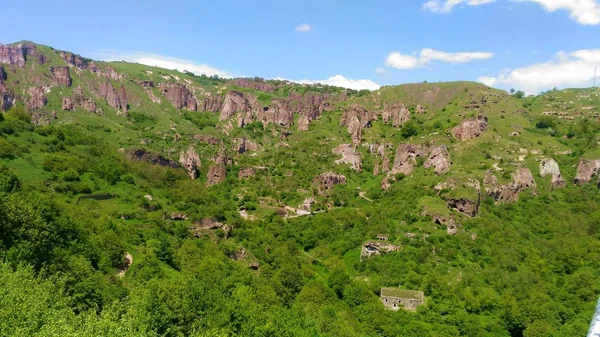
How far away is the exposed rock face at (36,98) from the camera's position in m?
166

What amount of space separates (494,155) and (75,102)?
151292 millimetres

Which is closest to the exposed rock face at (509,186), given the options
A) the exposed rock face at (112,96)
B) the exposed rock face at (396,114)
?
the exposed rock face at (396,114)

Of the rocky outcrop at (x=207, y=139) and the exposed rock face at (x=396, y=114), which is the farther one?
the rocky outcrop at (x=207, y=139)

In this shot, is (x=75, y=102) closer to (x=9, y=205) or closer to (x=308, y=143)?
(x=308, y=143)

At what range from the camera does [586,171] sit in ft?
372

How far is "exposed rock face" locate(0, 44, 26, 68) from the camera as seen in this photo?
18600 cm

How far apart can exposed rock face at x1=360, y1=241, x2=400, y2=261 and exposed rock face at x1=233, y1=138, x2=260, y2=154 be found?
9189 cm

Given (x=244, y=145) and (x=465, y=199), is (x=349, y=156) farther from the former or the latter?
(x=465, y=199)

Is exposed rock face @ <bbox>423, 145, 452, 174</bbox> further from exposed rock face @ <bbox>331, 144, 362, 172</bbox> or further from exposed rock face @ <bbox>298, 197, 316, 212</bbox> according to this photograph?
exposed rock face @ <bbox>298, 197, 316, 212</bbox>

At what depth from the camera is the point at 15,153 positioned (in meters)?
80.6

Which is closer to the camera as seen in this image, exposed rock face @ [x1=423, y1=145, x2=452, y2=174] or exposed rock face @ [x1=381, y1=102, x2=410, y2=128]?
exposed rock face @ [x1=423, y1=145, x2=452, y2=174]

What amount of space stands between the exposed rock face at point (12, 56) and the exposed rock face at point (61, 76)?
12190 mm

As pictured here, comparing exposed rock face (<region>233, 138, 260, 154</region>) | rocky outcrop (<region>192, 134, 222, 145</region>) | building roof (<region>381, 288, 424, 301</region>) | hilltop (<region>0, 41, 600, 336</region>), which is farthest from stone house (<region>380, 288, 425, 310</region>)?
rocky outcrop (<region>192, 134, 222, 145</region>)

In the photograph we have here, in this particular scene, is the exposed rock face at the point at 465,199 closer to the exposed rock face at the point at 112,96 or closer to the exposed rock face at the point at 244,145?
the exposed rock face at the point at 244,145
